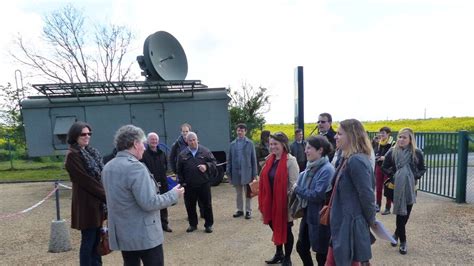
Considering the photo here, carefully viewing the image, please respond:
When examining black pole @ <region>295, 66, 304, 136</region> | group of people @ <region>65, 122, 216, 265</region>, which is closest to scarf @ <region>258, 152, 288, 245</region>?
group of people @ <region>65, 122, 216, 265</region>

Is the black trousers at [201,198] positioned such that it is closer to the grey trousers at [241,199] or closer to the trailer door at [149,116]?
the grey trousers at [241,199]

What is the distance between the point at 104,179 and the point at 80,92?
8044 millimetres

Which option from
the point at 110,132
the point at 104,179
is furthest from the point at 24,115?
the point at 104,179

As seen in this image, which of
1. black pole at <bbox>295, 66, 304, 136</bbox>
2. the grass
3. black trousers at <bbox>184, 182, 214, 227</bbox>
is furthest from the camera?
the grass

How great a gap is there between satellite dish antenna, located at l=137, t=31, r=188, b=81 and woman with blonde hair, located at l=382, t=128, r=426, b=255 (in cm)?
737

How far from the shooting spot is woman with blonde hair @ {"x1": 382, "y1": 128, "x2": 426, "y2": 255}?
466 centimetres

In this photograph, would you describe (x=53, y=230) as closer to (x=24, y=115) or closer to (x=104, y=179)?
(x=104, y=179)

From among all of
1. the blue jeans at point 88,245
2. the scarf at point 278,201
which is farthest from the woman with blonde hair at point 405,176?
the blue jeans at point 88,245

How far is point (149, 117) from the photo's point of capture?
10.0 metres

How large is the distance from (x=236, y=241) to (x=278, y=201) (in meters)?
1.76

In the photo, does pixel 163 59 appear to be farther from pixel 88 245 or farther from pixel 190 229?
pixel 88 245

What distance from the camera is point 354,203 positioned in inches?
110

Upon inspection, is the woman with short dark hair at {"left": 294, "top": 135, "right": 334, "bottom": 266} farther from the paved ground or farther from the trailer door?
the trailer door

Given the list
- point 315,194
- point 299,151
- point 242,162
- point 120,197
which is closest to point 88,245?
point 120,197
